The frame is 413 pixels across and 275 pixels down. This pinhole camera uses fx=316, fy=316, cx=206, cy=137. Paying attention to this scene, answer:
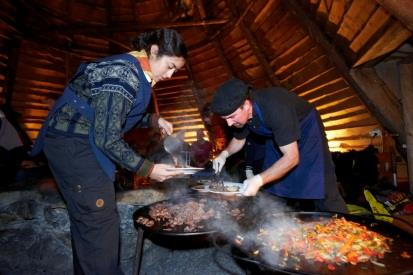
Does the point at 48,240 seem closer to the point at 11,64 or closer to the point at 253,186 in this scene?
the point at 253,186

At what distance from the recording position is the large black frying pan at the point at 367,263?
66.0 inches

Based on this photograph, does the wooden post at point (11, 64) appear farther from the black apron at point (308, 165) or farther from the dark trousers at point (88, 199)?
the black apron at point (308, 165)

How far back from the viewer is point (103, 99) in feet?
7.16

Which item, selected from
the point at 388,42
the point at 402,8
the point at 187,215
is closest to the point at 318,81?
the point at 388,42

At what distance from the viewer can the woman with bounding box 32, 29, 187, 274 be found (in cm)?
228

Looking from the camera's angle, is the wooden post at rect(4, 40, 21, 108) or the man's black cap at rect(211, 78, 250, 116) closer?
the man's black cap at rect(211, 78, 250, 116)

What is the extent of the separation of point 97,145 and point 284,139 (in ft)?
4.90

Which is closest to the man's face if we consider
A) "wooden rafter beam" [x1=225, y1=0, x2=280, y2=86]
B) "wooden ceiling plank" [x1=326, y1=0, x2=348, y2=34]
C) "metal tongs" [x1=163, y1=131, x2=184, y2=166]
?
"metal tongs" [x1=163, y1=131, x2=184, y2=166]

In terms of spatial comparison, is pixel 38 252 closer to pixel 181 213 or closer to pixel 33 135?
pixel 181 213

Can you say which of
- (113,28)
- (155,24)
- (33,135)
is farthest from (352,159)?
(33,135)

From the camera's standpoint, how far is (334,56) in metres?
5.87

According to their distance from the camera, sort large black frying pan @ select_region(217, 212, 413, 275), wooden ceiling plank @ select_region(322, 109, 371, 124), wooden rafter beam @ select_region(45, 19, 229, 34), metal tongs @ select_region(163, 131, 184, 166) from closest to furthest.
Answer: large black frying pan @ select_region(217, 212, 413, 275), metal tongs @ select_region(163, 131, 184, 166), wooden ceiling plank @ select_region(322, 109, 371, 124), wooden rafter beam @ select_region(45, 19, 229, 34)

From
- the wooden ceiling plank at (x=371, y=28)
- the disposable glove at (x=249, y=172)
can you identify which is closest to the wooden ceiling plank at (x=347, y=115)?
the wooden ceiling plank at (x=371, y=28)

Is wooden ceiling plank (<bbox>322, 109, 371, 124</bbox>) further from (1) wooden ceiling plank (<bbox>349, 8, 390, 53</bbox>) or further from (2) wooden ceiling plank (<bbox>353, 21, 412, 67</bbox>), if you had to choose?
(1) wooden ceiling plank (<bbox>349, 8, 390, 53</bbox>)
